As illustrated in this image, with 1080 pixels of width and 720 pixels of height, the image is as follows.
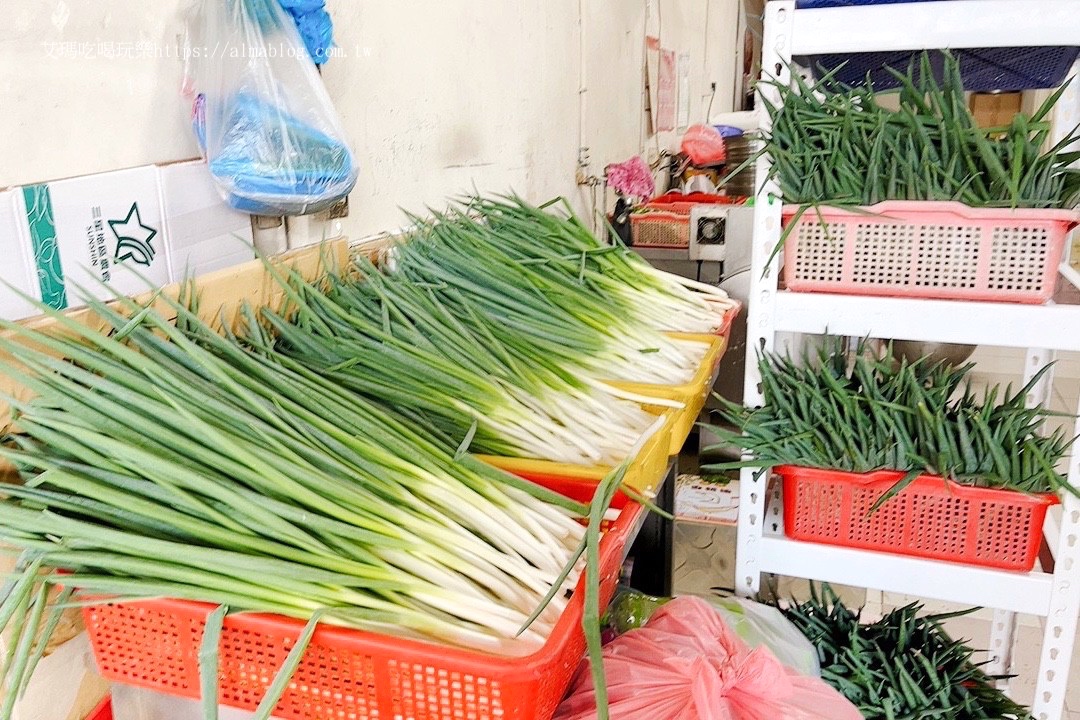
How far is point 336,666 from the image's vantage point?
72 cm

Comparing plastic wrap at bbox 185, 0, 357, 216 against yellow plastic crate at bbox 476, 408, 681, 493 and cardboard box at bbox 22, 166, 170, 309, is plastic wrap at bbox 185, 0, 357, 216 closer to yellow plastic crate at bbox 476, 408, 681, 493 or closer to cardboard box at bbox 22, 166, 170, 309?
cardboard box at bbox 22, 166, 170, 309

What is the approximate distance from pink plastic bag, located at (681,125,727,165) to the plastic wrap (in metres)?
3.49

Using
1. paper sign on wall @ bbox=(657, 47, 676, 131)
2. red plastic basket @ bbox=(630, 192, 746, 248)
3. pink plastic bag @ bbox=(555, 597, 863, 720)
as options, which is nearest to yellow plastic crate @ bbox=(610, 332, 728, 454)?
pink plastic bag @ bbox=(555, 597, 863, 720)

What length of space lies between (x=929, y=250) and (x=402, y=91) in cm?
124

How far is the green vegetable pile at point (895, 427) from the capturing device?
1.35 metres

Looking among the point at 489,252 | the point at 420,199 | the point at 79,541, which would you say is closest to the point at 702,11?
the point at 420,199

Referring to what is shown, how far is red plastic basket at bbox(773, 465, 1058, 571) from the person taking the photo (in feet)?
4.48

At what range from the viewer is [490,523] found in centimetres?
89

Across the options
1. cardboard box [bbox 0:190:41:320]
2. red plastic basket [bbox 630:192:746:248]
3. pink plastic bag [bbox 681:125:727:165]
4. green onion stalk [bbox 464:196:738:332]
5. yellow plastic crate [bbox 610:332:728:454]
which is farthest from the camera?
pink plastic bag [bbox 681:125:727:165]

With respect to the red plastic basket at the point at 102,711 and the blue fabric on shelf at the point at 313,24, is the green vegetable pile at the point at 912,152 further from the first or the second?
the red plastic basket at the point at 102,711

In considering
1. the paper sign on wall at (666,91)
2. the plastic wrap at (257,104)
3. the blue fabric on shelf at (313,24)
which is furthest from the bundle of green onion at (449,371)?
the paper sign on wall at (666,91)

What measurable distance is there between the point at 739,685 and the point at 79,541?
2.60ft

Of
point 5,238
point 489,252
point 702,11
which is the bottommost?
point 489,252

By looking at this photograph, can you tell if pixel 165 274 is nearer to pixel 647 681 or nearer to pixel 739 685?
pixel 647 681
